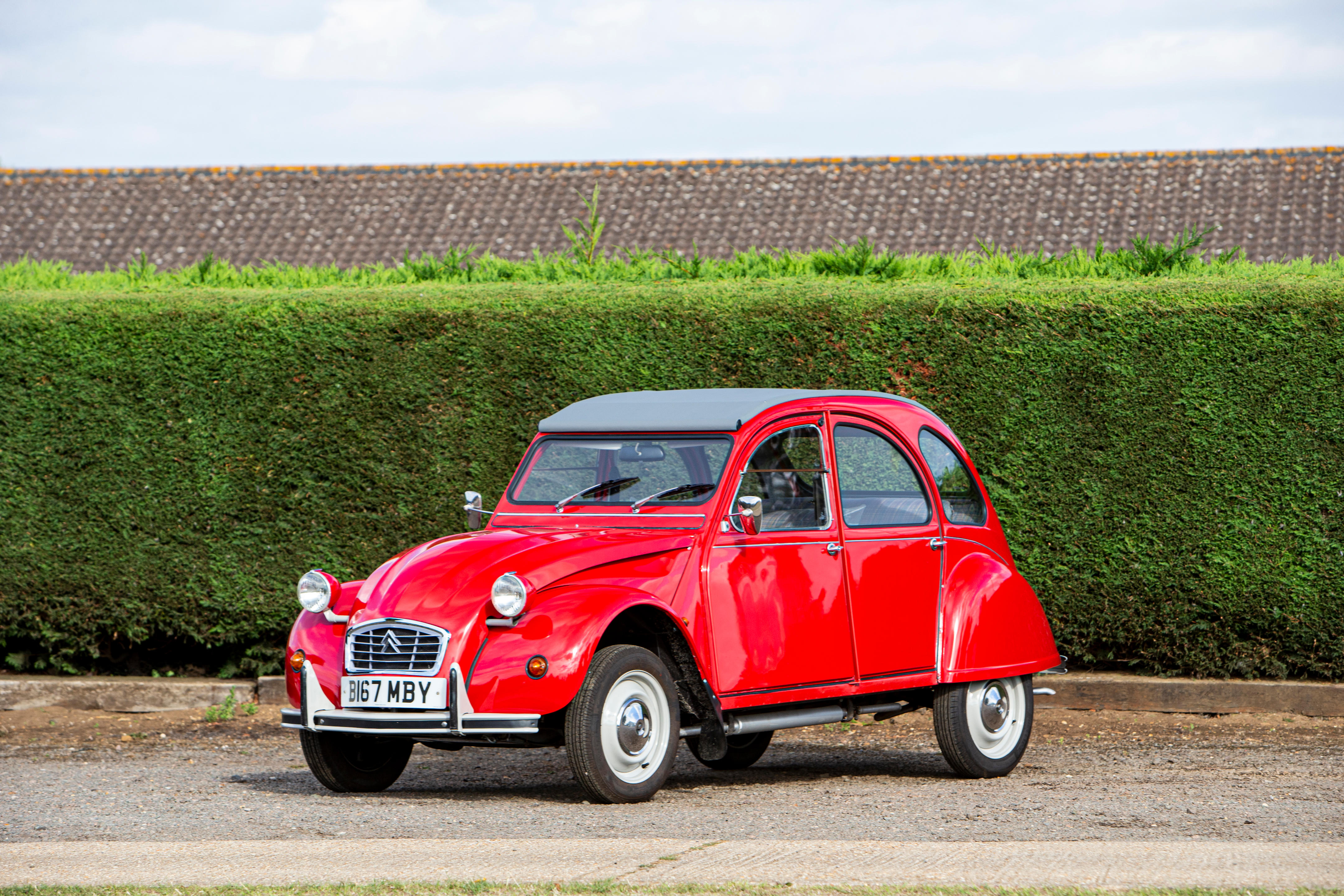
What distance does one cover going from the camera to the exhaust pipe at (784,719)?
21.4 feet

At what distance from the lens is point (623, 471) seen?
7.12 m

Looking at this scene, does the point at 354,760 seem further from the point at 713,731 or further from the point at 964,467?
the point at 964,467

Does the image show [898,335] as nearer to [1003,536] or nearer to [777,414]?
[1003,536]

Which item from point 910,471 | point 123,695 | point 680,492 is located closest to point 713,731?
point 680,492

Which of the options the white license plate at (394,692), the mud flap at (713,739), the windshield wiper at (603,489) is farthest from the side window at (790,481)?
the white license plate at (394,692)

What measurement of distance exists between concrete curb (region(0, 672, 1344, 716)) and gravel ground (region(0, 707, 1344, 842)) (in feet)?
0.34

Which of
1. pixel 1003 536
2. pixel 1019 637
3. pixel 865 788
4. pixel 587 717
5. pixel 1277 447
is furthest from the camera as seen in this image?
pixel 1277 447

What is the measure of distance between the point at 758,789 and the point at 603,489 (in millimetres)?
1602

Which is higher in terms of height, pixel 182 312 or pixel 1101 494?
pixel 182 312

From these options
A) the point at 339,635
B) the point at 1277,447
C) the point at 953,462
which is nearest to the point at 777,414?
the point at 953,462

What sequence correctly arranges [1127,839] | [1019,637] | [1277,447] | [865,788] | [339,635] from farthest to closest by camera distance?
1. [1277,447]
2. [1019,637]
3. [865,788]
4. [339,635]
5. [1127,839]

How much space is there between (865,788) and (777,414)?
181cm

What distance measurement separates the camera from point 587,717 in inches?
235

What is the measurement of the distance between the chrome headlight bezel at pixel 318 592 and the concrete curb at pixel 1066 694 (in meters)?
2.49
